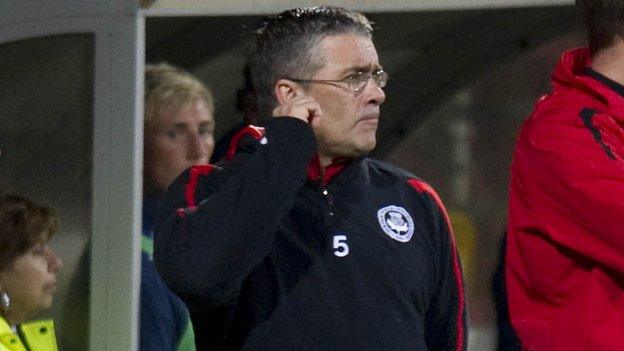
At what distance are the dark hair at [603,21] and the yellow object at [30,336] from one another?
1764 millimetres

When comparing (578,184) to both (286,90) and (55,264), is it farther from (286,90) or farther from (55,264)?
(55,264)

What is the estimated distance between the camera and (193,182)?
321cm

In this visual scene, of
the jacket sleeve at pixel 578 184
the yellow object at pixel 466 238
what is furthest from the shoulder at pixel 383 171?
the yellow object at pixel 466 238

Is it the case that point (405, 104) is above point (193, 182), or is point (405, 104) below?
below

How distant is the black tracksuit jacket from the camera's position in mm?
3033

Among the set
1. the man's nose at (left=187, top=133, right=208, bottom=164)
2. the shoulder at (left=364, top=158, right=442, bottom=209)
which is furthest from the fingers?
the man's nose at (left=187, top=133, right=208, bottom=164)

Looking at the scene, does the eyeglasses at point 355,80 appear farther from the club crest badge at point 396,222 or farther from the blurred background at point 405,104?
the blurred background at point 405,104

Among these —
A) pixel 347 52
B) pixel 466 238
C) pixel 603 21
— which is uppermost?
pixel 603 21

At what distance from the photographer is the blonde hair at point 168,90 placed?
4.24 meters

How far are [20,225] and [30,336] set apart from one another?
0.28m

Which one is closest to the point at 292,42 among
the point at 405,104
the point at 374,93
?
the point at 374,93

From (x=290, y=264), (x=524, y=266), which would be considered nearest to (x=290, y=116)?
(x=290, y=264)

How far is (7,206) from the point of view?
4.20 m

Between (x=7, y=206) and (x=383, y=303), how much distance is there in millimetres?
1365
